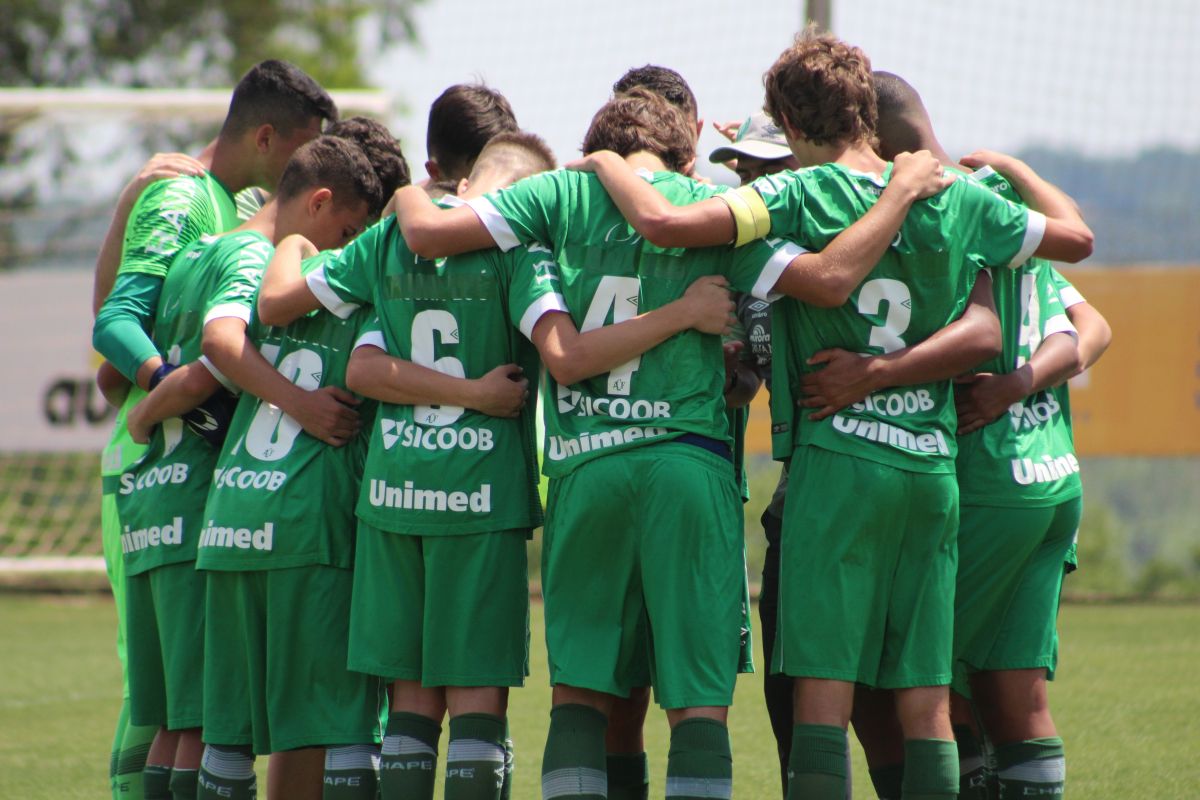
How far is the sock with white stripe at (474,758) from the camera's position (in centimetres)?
327

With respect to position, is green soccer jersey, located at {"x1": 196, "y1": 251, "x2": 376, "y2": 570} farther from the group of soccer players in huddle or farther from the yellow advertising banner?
the yellow advertising banner

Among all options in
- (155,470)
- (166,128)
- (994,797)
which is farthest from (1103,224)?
(166,128)

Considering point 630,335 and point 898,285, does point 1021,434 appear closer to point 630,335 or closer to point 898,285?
point 898,285

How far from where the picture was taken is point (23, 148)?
22359 mm

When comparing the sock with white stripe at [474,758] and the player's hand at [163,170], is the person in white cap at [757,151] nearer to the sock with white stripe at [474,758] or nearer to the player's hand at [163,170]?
the player's hand at [163,170]

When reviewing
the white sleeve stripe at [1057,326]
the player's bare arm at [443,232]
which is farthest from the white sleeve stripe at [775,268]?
the white sleeve stripe at [1057,326]

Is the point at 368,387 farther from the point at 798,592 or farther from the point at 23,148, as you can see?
the point at 23,148

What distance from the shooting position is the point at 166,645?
3801 mm

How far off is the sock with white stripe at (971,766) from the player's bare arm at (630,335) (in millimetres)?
1453

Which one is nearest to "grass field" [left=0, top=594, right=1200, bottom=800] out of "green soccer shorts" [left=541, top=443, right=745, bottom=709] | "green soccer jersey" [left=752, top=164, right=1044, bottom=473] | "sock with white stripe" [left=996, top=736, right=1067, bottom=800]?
"sock with white stripe" [left=996, top=736, right=1067, bottom=800]

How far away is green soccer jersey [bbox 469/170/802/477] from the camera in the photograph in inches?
127

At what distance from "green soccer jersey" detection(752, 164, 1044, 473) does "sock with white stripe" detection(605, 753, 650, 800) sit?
3.43 ft

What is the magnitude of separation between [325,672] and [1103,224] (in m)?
10.6

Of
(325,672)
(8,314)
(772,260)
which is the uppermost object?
(8,314)
